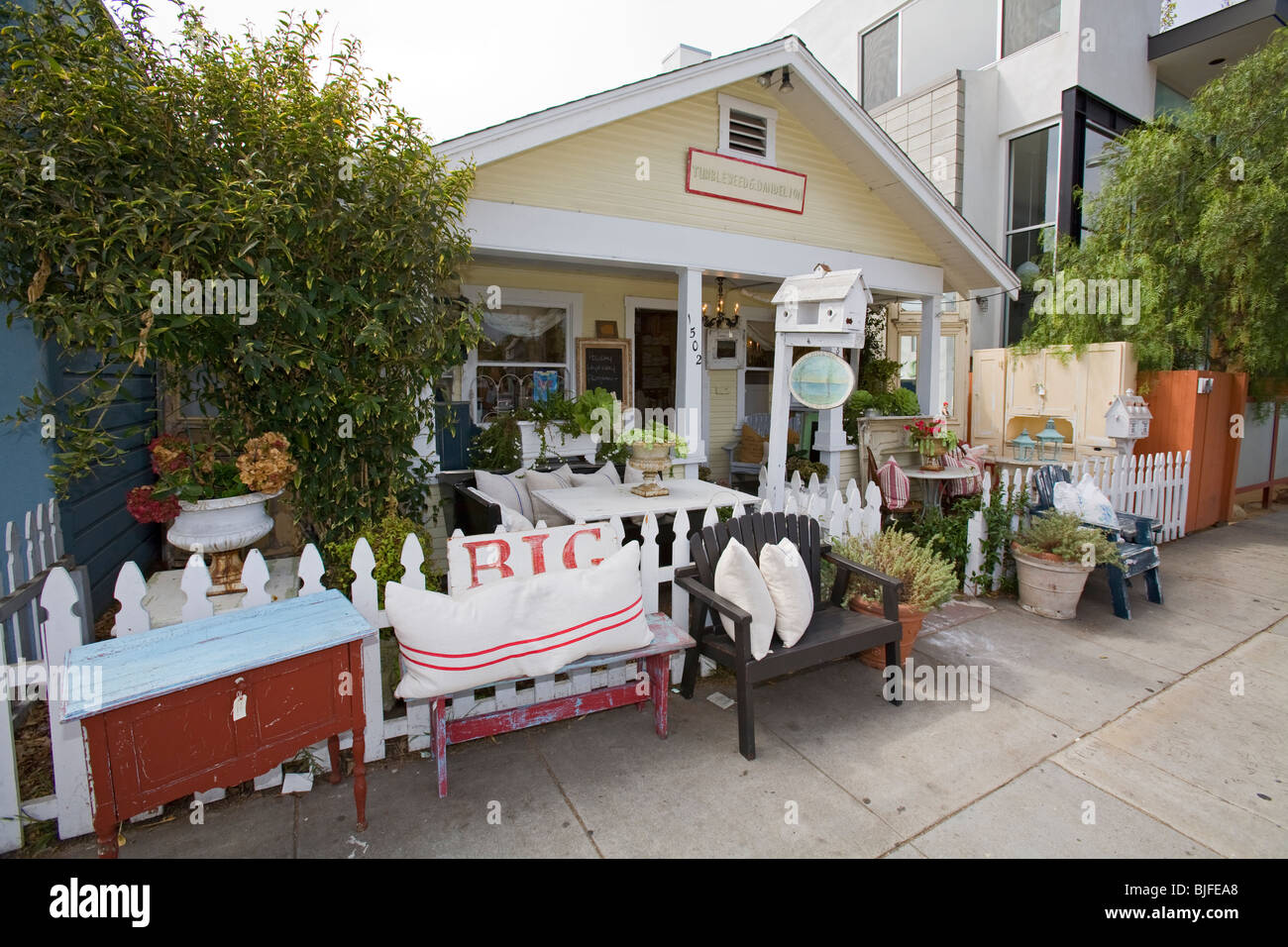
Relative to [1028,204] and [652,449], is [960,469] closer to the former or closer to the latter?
[652,449]

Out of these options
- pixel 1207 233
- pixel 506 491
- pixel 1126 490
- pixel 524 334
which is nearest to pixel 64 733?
pixel 506 491

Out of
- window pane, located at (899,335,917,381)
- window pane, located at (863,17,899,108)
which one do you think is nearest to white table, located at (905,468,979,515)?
window pane, located at (899,335,917,381)

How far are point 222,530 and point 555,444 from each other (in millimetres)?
4259

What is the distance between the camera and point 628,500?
17.3ft

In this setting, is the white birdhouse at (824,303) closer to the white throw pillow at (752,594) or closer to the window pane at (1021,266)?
the white throw pillow at (752,594)

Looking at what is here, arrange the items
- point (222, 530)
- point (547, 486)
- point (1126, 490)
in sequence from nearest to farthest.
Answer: point (222, 530) < point (547, 486) < point (1126, 490)

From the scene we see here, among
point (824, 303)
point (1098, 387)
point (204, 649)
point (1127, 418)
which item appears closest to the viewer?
point (204, 649)

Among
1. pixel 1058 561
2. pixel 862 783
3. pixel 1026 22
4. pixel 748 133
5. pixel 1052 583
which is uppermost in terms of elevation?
pixel 1026 22

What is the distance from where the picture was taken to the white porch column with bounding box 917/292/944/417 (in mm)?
9453

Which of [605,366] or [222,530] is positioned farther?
[605,366]

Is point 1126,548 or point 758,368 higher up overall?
point 758,368

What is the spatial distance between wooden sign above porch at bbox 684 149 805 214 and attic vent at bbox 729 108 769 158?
0.22m
